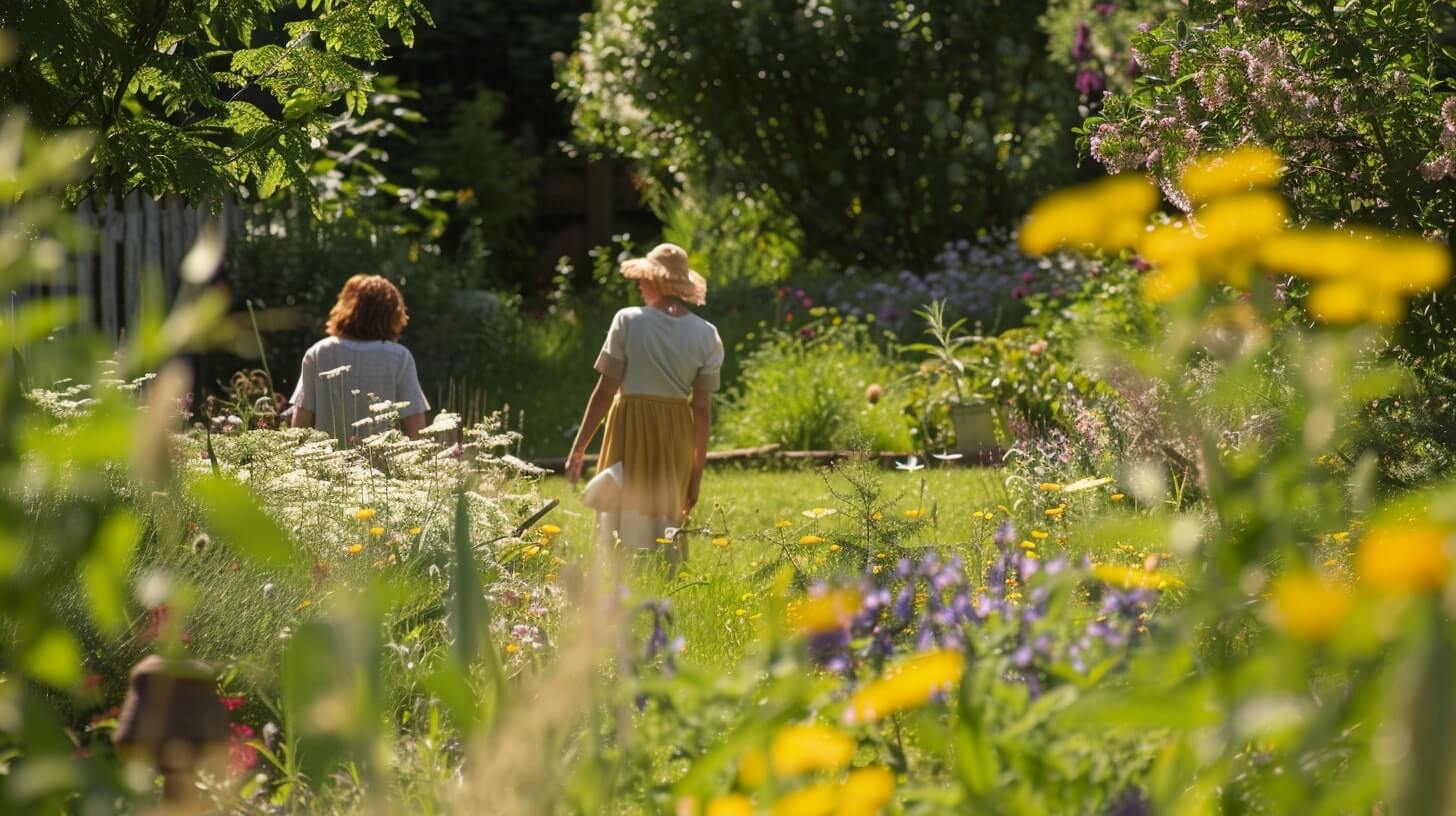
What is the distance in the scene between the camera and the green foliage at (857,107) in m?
14.0

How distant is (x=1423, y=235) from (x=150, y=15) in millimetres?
3661

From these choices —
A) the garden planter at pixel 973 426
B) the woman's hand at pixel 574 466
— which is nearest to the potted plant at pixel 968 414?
the garden planter at pixel 973 426

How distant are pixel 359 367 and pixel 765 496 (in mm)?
2620

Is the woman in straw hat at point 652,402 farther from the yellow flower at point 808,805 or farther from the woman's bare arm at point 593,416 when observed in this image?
the yellow flower at point 808,805

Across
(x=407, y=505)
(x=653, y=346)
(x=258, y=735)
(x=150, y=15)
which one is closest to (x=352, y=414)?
(x=653, y=346)

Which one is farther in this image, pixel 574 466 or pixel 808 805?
pixel 574 466

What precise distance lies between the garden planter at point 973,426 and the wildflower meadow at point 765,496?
4 centimetres

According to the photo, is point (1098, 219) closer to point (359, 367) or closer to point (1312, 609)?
point (1312, 609)

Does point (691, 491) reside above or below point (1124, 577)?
below

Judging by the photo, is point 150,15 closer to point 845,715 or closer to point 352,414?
point 352,414

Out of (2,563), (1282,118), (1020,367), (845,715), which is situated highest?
(1282,118)

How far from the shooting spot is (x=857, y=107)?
14141 mm

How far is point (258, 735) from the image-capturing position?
3.42 metres

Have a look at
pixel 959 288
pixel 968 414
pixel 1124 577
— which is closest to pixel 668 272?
pixel 968 414
